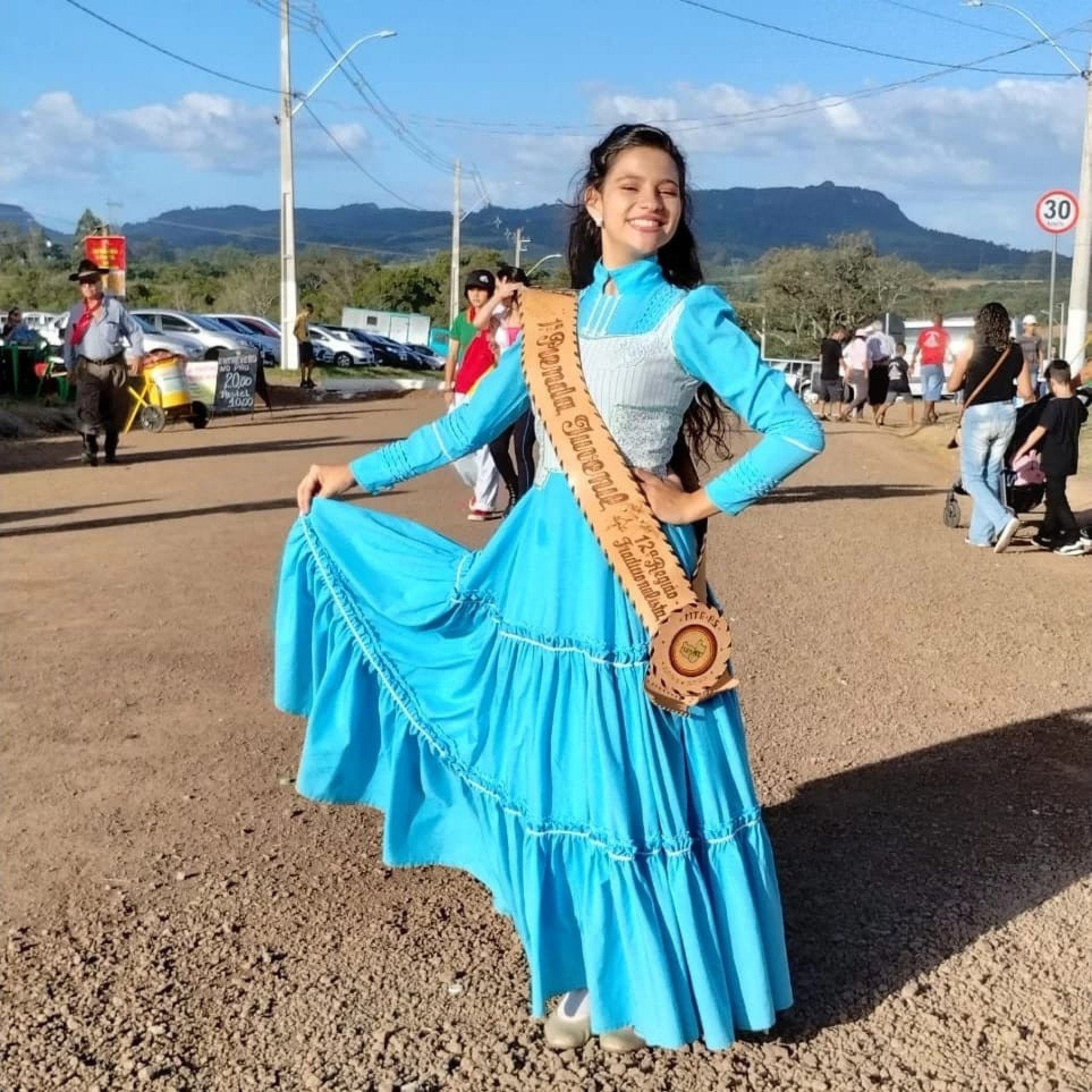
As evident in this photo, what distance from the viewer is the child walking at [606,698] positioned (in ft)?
9.27

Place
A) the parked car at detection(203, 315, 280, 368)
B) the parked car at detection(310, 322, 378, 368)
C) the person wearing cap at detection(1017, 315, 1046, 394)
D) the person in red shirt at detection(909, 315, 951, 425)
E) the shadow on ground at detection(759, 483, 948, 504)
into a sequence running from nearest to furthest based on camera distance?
the shadow on ground at detection(759, 483, 948, 504) < the person wearing cap at detection(1017, 315, 1046, 394) < the person in red shirt at detection(909, 315, 951, 425) < the parked car at detection(203, 315, 280, 368) < the parked car at detection(310, 322, 378, 368)

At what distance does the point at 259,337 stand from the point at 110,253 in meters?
13.8

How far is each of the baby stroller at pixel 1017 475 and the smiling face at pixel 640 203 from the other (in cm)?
755

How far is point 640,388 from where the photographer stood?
2941 millimetres

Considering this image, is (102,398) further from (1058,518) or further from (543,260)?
(1058,518)

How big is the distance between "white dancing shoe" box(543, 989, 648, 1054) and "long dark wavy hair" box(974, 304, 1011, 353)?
7835 mm

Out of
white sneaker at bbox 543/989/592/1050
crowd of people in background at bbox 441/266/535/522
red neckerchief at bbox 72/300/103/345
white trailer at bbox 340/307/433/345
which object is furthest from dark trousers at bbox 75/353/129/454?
white trailer at bbox 340/307/433/345

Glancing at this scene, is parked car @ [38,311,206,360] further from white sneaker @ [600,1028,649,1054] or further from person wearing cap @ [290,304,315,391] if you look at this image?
white sneaker @ [600,1028,649,1054]

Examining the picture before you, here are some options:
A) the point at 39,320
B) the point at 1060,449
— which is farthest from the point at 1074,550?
the point at 39,320

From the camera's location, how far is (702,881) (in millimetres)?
2850

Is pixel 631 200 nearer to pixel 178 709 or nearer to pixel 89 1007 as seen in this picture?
pixel 89 1007

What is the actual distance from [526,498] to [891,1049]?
1.49m

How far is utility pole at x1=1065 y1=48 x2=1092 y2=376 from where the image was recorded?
20812 mm

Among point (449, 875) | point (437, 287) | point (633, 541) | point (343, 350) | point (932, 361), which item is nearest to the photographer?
point (633, 541)
